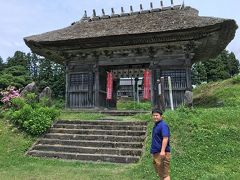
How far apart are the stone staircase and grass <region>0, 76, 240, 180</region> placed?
415mm

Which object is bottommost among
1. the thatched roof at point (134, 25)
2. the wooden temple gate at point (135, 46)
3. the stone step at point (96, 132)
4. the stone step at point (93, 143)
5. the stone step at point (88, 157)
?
the stone step at point (88, 157)

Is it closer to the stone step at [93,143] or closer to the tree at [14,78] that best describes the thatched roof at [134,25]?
the stone step at [93,143]

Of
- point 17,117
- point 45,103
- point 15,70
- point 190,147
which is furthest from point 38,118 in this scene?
point 15,70

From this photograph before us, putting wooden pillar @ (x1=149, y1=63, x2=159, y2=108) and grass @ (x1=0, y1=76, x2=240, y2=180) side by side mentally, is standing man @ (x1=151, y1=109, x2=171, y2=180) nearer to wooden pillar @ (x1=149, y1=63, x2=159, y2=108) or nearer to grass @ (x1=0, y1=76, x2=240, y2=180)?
grass @ (x1=0, y1=76, x2=240, y2=180)

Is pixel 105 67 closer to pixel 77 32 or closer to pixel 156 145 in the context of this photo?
pixel 77 32

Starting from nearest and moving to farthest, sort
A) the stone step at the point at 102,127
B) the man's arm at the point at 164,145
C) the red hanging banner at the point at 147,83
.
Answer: the man's arm at the point at 164,145, the stone step at the point at 102,127, the red hanging banner at the point at 147,83

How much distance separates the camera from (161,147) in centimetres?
647

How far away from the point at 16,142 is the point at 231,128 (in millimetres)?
7725

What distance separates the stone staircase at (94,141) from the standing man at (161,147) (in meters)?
3.28

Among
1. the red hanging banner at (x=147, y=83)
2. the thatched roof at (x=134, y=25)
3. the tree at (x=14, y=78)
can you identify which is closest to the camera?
the thatched roof at (x=134, y=25)

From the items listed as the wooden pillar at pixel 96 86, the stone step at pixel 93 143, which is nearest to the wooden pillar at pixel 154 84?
the wooden pillar at pixel 96 86

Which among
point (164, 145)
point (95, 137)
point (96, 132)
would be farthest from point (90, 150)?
point (164, 145)

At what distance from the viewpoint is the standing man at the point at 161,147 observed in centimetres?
639

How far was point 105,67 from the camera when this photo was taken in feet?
62.8
